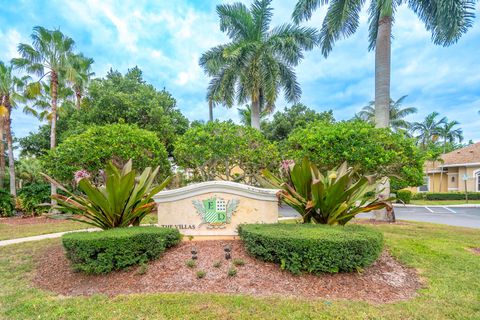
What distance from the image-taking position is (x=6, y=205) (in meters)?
14.7

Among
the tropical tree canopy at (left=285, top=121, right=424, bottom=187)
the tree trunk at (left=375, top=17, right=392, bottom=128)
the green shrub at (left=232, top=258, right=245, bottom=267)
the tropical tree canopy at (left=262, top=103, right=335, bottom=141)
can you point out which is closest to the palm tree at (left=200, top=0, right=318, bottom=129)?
the tree trunk at (left=375, top=17, right=392, bottom=128)

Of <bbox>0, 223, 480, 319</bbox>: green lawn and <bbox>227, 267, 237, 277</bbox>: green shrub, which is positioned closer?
<bbox>0, 223, 480, 319</bbox>: green lawn

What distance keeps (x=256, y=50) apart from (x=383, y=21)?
704 centimetres

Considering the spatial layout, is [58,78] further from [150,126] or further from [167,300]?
[167,300]

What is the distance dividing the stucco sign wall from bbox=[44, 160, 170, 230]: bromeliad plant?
0.47 meters

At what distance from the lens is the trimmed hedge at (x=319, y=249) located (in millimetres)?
4168

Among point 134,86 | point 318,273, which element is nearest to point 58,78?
point 134,86

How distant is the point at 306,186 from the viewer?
545cm

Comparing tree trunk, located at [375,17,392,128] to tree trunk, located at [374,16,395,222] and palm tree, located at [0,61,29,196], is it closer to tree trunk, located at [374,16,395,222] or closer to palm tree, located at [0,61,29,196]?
tree trunk, located at [374,16,395,222]

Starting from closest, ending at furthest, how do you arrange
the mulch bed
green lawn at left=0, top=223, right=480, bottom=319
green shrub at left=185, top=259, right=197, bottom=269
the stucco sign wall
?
green lawn at left=0, top=223, right=480, bottom=319
the mulch bed
green shrub at left=185, top=259, right=197, bottom=269
the stucco sign wall

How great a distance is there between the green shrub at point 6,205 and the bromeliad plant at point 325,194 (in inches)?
643

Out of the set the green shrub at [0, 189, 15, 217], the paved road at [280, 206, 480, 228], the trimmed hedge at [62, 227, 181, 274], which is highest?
the trimmed hedge at [62, 227, 181, 274]

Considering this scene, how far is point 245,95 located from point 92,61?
33.7ft

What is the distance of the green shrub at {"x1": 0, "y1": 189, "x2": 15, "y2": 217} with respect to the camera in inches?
578
